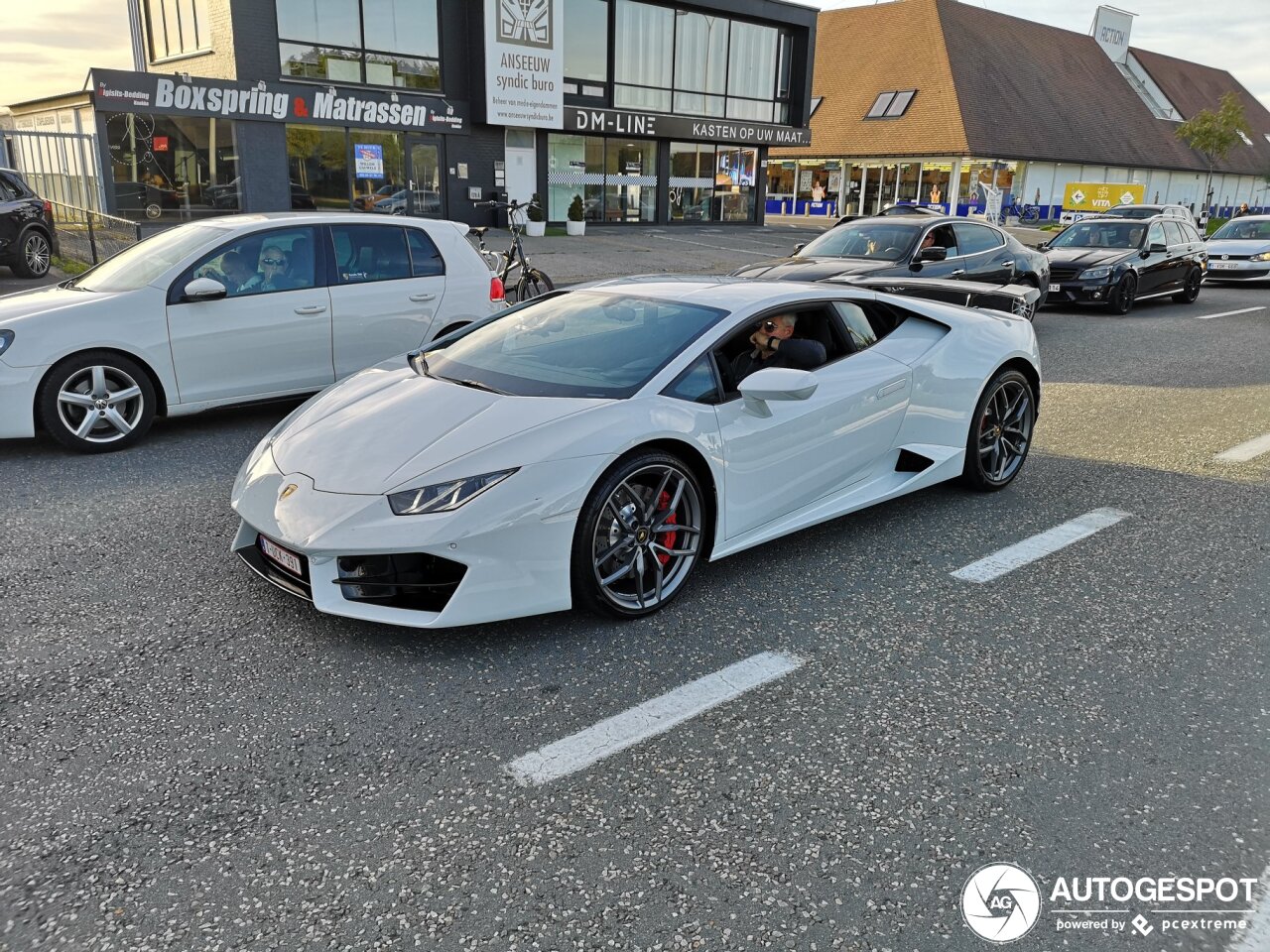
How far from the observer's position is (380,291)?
24.3 feet

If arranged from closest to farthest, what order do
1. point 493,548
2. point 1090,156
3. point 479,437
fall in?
1. point 493,548
2. point 479,437
3. point 1090,156

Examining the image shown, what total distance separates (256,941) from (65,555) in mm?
2995

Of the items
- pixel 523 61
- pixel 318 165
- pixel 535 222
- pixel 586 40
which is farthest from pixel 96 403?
pixel 586 40

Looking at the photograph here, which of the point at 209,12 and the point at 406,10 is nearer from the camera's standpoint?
the point at 209,12

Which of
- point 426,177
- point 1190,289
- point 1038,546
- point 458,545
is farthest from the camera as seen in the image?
point 426,177

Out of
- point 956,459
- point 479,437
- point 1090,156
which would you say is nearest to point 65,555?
point 479,437

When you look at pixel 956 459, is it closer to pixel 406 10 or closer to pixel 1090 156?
pixel 406 10

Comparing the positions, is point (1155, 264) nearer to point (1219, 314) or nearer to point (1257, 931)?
point (1219, 314)

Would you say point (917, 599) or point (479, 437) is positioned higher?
point (479, 437)

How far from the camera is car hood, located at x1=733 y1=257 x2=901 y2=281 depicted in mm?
10266

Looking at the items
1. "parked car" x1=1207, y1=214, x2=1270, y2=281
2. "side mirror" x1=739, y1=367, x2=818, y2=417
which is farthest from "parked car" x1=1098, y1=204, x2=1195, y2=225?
"side mirror" x1=739, y1=367, x2=818, y2=417

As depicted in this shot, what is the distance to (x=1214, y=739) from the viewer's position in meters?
3.18

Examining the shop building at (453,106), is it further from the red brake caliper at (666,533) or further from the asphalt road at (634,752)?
the red brake caliper at (666,533)

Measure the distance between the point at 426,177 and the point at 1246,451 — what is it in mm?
22747
